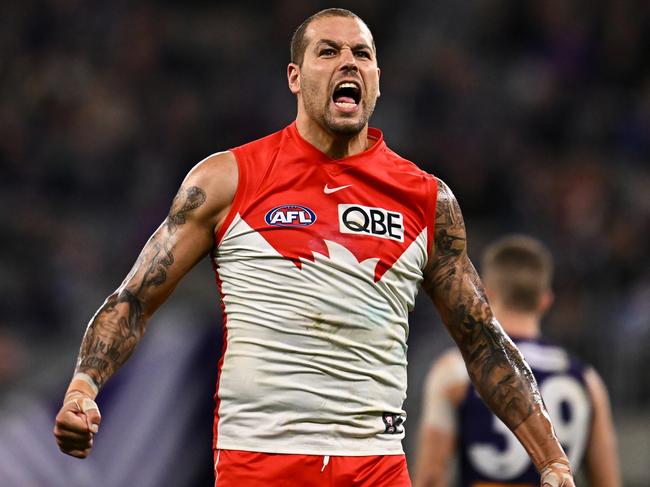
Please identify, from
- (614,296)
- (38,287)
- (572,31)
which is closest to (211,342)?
(38,287)

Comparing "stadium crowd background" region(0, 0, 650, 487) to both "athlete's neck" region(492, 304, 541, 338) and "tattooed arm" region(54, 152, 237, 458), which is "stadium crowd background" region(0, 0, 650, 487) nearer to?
"athlete's neck" region(492, 304, 541, 338)

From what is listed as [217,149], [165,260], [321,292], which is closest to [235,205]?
[165,260]

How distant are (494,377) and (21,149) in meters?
8.46

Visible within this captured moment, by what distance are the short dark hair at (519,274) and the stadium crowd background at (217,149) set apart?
3.00 metres

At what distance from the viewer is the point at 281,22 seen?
544 inches

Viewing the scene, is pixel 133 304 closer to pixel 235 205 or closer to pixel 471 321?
pixel 235 205

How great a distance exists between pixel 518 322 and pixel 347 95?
1.89 meters

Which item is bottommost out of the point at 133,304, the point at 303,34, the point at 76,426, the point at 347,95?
the point at 76,426

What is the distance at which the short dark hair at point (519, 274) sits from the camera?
577cm

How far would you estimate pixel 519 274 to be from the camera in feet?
19.1

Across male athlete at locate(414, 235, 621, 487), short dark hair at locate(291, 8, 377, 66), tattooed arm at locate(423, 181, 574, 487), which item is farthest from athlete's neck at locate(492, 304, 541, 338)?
short dark hair at locate(291, 8, 377, 66)

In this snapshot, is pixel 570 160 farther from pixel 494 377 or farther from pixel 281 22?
pixel 494 377

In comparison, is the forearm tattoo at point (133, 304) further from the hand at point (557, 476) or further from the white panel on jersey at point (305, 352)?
the hand at point (557, 476)

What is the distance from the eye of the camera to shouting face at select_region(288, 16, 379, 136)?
425 cm
